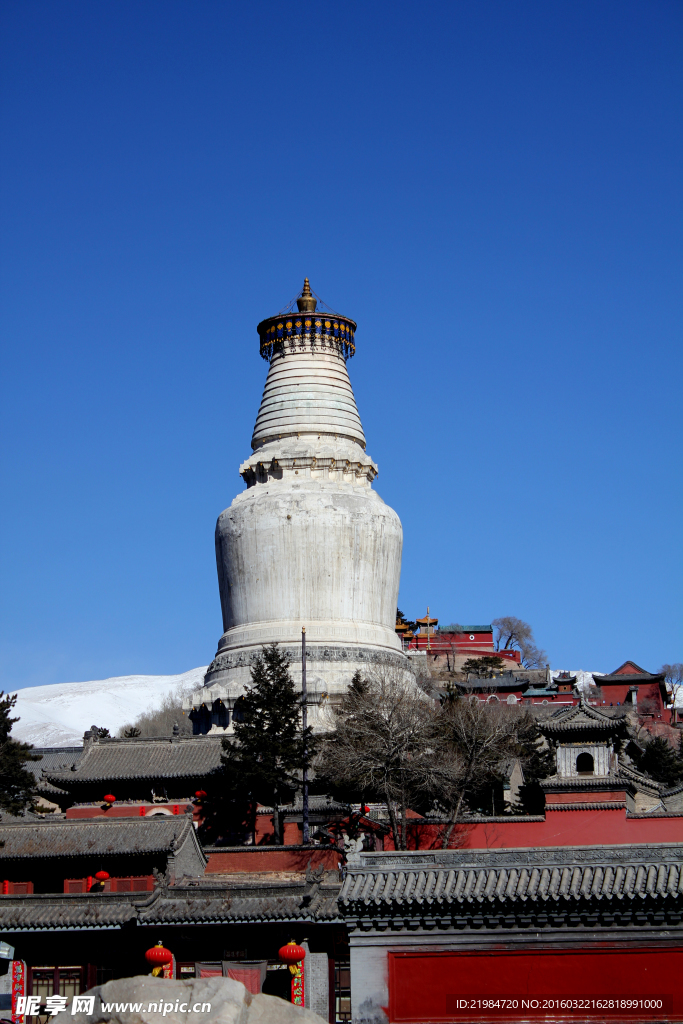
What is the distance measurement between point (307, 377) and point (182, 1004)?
31373 mm

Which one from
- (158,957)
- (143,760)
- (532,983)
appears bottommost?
(532,983)

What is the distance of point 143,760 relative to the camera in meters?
32.4

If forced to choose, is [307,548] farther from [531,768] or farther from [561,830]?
[561,830]

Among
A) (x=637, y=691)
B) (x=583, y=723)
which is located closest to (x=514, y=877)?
(x=583, y=723)

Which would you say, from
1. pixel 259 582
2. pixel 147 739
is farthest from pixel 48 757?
pixel 147 739

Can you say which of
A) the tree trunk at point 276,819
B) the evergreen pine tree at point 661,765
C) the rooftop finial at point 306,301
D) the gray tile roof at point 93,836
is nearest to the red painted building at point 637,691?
the evergreen pine tree at point 661,765

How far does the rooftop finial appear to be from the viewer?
44.5 metres

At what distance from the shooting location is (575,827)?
27.1m

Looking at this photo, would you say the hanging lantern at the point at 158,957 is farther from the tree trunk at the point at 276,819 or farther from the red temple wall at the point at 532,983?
the tree trunk at the point at 276,819

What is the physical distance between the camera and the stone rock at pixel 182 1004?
13.6 m

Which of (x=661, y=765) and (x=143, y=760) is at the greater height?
(x=661, y=765)

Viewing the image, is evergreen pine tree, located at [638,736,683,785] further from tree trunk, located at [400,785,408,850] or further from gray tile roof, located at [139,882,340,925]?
gray tile roof, located at [139,882,340,925]

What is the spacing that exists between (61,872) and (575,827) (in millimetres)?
10137

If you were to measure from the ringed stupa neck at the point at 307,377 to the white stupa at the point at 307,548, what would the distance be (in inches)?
1.8
